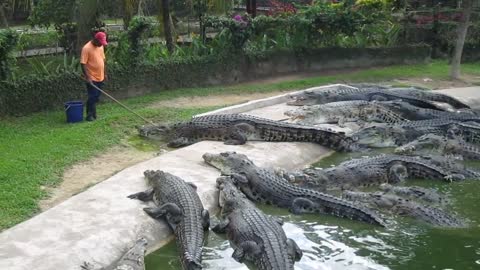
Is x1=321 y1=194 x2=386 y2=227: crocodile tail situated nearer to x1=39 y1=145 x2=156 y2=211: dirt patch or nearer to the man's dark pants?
x1=39 y1=145 x2=156 y2=211: dirt patch

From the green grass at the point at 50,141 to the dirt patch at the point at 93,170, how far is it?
12 centimetres

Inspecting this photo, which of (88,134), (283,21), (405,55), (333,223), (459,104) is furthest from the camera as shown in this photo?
(405,55)

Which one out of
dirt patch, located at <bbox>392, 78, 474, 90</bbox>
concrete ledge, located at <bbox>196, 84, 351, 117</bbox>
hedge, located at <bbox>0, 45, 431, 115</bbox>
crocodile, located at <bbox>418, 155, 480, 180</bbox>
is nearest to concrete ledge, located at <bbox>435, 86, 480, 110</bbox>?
dirt patch, located at <bbox>392, 78, 474, 90</bbox>

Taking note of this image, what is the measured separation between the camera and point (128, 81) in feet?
Answer: 42.7

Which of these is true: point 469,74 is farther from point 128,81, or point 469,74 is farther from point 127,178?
point 127,178

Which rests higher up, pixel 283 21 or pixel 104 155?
pixel 283 21

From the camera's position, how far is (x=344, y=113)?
37.7 feet

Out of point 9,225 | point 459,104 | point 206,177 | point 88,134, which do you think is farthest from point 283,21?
point 9,225

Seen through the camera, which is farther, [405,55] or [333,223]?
[405,55]

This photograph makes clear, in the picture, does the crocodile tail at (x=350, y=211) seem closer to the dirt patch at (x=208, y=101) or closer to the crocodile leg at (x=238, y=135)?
the crocodile leg at (x=238, y=135)

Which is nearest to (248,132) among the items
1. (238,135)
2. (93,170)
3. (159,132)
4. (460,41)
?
(238,135)

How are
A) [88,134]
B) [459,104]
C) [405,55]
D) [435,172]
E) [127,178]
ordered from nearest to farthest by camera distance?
[127,178] < [435,172] < [88,134] < [459,104] < [405,55]

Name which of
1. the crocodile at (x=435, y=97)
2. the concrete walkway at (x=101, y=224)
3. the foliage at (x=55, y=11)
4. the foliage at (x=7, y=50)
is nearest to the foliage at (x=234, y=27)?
the foliage at (x=55, y=11)

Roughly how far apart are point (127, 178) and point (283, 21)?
10.3 m
